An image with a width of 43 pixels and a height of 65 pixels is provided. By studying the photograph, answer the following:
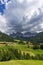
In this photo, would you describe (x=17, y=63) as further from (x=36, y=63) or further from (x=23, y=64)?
(x=36, y=63)

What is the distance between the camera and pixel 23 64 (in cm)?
9369

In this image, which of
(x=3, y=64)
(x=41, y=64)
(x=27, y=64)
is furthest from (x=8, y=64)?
(x=41, y=64)

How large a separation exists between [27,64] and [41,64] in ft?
22.9

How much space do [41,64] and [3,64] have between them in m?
18.8

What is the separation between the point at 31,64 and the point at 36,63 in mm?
3392

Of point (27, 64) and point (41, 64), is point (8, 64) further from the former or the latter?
point (41, 64)

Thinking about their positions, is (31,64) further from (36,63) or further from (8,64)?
(8,64)

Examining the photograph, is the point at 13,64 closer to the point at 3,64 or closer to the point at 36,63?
the point at 3,64

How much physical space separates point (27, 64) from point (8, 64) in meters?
9.37

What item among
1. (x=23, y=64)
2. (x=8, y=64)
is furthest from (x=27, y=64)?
(x=8, y=64)

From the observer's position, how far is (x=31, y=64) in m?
93.8

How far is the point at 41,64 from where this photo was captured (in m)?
93.9

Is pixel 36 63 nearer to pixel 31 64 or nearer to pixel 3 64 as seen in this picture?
pixel 31 64

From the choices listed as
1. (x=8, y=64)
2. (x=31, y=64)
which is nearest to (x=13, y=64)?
(x=8, y=64)
